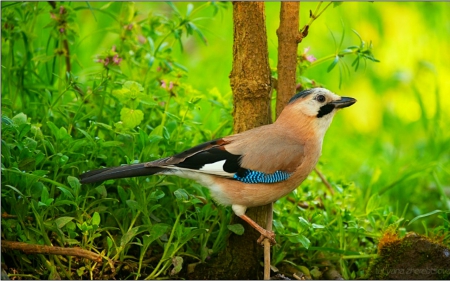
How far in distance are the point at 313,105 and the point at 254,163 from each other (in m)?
0.43

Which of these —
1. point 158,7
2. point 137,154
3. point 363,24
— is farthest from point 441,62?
point 137,154

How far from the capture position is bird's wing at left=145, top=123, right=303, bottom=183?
3457 mm

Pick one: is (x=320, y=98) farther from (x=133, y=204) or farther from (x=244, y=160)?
(x=133, y=204)

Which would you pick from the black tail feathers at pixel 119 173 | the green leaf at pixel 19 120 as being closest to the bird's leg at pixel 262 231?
the black tail feathers at pixel 119 173

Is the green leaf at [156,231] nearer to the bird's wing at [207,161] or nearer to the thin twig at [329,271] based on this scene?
the bird's wing at [207,161]

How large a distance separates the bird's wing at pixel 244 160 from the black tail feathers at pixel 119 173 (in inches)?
2.7

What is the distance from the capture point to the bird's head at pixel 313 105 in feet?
11.8

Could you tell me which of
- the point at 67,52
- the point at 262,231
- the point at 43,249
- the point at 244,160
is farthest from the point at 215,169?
the point at 67,52

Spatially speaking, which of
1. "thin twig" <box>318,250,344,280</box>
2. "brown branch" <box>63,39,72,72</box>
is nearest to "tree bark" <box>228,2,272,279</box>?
"thin twig" <box>318,250,344,280</box>

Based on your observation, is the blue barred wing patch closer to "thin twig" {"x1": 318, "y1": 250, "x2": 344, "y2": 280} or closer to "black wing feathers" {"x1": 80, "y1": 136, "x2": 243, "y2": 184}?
"black wing feathers" {"x1": 80, "y1": 136, "x2": 243, "y2": 184}

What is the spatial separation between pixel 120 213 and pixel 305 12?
383 centimetres

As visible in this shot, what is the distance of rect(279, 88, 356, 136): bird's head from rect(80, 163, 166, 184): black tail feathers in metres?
0.74

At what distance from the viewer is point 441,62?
6.72 m

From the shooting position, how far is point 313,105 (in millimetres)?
3621
